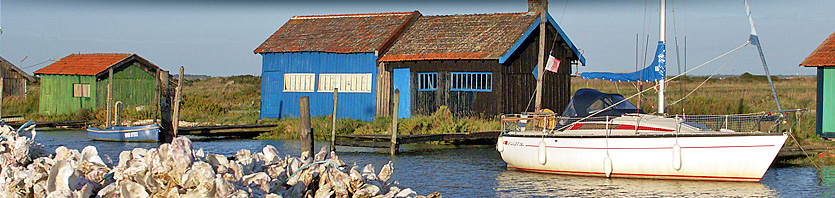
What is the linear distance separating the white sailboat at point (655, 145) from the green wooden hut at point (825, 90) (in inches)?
209

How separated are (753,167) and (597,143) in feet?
9.52

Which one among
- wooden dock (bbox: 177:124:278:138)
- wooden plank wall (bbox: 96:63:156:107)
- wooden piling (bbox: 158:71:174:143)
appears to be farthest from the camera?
wooden plank wall (bbox: 96:63:156:107)

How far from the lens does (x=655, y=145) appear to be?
1705 centimetres

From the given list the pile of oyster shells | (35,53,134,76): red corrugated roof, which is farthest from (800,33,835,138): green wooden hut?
(35,53,134,76): red corrugated roof

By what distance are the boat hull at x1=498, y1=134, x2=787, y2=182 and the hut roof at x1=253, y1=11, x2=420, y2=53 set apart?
12.3 meters

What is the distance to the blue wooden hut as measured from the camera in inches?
1191

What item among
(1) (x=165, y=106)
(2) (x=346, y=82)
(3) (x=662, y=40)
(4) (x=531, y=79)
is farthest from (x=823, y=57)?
(1) (x=165, y=106)

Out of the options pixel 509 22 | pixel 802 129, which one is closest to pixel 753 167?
pixel 802 129

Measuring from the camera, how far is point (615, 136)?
1733 cm

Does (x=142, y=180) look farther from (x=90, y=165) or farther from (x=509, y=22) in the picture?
(x=509, y=22)

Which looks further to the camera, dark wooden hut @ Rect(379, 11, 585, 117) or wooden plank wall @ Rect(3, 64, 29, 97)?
wooden plank wall @ Rect(3, 64, 29, 97)

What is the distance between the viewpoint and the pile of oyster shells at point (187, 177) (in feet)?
27.0

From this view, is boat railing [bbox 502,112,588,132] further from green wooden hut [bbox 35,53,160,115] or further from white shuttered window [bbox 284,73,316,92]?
green wooden hut [bbox 35,53,160,115]

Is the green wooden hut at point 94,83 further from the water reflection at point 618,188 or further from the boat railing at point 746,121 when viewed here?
the boat railing at point 746,121
